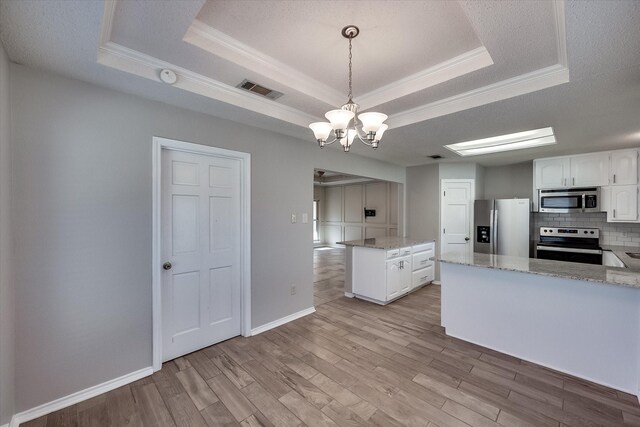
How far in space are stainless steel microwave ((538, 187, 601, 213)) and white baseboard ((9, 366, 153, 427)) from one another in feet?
19.3

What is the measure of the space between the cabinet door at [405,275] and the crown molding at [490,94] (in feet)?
7.53

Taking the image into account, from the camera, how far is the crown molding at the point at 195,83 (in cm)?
187

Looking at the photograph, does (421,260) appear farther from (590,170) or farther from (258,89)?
(258,89)

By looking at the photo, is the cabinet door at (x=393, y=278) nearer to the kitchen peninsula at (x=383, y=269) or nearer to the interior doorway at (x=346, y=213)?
the kitchen peninsula at (x=383, y=269)

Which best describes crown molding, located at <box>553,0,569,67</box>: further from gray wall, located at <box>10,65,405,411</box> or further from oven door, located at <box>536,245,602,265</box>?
oven door, located at <box>536,245,602,265</box>

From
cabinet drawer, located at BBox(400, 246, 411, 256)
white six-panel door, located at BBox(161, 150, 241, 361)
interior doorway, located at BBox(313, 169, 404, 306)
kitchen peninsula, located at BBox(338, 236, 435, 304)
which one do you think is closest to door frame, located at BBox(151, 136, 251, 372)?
white six-panel door, located at BBox(161, 150, 241, 361)

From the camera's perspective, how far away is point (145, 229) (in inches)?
92.9

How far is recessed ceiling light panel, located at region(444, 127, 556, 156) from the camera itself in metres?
3.80

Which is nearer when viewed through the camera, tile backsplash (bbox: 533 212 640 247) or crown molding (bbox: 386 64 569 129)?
crown molding (bbox: 386 64 569 129)

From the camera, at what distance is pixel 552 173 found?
176 inches

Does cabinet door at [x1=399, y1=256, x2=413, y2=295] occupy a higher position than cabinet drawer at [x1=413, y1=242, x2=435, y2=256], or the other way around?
cabinet drawer at [x1=413, y1=242, x2=435, y2=256]

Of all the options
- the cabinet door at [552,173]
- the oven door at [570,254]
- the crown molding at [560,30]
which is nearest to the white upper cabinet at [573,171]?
the cabinet door at [552,173]

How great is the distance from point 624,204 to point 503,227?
1506 millimetres

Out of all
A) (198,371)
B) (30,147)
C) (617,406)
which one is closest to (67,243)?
(30,147)
